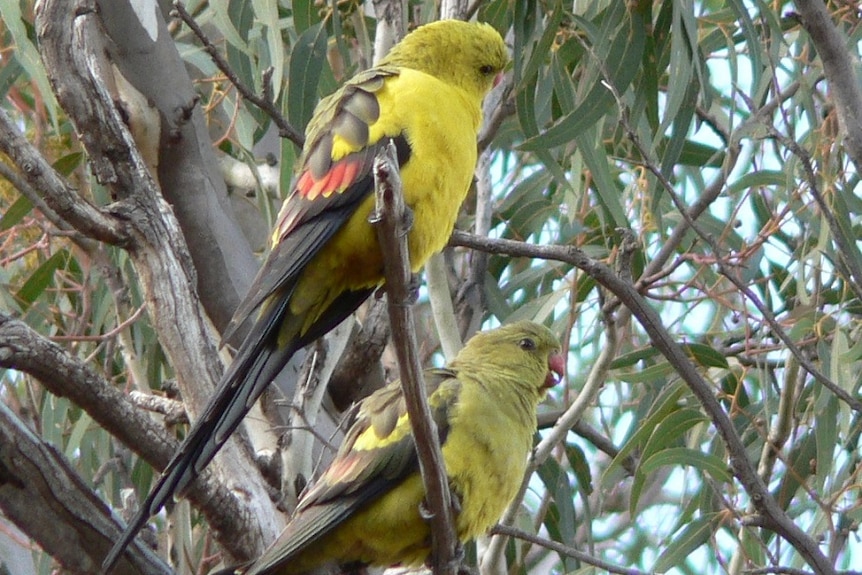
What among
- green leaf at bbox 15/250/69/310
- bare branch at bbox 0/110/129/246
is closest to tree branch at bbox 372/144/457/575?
bare branch at bbox 0/110/129/246

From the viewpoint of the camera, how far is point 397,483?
238cm

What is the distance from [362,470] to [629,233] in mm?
687

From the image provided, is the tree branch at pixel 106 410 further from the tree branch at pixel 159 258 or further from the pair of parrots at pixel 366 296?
the pair of parrots at pixel 366 296

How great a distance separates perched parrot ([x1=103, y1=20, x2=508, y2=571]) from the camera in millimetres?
2082

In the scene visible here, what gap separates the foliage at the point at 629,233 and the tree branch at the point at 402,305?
61cm

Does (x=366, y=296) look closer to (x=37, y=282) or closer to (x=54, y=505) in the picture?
(x=54, y=505)

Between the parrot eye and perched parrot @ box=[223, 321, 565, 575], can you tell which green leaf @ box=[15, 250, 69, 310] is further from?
the parrot eye

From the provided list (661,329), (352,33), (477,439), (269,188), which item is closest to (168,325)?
(477,439)

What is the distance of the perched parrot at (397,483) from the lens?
233cm

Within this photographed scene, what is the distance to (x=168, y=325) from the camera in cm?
235

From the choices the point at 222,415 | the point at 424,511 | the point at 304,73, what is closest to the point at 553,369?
the point at 424,511

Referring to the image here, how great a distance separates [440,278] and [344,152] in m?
0.80

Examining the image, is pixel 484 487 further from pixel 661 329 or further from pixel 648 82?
pixel 648 82

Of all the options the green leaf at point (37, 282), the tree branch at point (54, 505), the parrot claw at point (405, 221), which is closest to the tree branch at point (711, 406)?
the parrot claw at point (405, 221)
